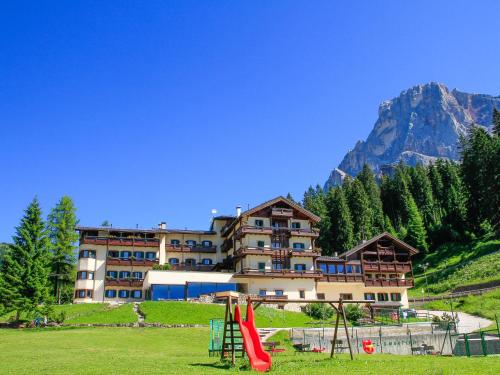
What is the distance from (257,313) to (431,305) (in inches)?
956

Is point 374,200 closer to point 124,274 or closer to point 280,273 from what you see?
point 280,273

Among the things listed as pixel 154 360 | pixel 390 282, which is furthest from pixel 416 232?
pixel 154 360

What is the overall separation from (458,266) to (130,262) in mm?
47386

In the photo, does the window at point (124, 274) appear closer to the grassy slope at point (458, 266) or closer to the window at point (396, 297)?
the window at point (396, 297)

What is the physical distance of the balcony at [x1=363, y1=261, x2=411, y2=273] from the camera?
189 ft

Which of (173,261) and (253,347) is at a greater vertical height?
(173,261)

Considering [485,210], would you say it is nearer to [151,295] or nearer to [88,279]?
[151,295]

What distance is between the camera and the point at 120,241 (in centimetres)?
5566

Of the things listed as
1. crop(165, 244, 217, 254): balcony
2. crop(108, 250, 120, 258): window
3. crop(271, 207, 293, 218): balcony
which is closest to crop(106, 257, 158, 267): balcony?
crop(108, 250, 120, 258): window

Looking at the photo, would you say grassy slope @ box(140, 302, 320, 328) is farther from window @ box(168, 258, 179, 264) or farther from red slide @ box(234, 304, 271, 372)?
red slide @ box(234, 304, 271, 372)

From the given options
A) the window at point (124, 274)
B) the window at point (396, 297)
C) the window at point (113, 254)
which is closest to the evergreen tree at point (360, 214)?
the window at point (396, 297)

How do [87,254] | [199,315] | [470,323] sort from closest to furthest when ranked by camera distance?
[199,315] → [470,323] → [87,254]

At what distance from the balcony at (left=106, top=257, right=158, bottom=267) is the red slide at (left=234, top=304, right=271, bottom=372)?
41.2 meters

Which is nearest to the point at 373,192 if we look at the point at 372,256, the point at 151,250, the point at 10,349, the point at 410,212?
the point at 410,212
